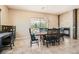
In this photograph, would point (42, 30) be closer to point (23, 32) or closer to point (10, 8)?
point (23, 32)

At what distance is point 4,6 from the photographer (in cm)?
634

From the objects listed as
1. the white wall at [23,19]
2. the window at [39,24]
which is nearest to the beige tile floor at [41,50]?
the white wall at [23,19]

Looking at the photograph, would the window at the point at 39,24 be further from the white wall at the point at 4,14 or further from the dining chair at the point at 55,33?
the white wall at the point at 4,14

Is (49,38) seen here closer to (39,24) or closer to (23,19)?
(39,24)

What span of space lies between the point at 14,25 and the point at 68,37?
3.98 meters

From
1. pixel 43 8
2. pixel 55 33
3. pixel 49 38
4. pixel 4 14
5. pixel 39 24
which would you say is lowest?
pixel 49 38

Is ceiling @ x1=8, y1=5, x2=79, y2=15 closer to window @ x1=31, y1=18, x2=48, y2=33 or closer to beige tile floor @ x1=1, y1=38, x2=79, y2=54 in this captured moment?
window @ x1=31, y1=18, x2=48, y2=33

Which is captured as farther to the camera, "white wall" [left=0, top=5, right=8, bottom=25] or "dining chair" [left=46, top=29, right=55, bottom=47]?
"white wall" [left=0, top=5, right=8, bottom=25]

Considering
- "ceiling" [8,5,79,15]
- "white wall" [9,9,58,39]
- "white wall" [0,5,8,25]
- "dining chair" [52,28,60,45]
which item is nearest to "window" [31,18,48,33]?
"white wall" [9,9,58,39]

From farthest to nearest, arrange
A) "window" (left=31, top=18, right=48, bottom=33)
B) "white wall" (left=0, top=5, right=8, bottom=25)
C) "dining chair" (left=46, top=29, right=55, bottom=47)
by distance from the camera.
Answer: "white wall" (left=0, top=5, right=8, bottom=25)
"window" (left=31, top=18, right=48, bottom=33)
"dining chair" (left=46, top=29, right=55, bottom=47)

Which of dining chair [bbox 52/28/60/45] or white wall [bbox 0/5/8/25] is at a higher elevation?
white wall [bbox 0/5/8/25]

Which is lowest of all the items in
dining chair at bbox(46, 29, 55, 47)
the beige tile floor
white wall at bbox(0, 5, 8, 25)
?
the beige tile floor

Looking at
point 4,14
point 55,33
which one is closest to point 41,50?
point 55,33
